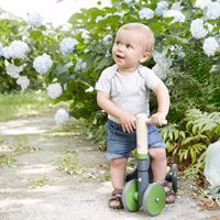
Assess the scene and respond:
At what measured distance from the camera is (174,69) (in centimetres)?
495

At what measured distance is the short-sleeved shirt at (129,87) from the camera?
369 cm

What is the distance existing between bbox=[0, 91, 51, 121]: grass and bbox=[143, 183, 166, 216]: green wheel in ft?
13.7

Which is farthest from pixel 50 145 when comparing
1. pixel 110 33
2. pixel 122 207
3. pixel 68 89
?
pixel 122 207

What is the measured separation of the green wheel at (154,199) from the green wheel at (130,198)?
0.11 meters

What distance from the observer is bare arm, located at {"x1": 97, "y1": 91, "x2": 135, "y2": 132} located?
3.57 meters

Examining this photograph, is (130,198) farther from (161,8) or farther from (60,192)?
(161,8)

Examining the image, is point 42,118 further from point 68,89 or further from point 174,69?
point 174,69

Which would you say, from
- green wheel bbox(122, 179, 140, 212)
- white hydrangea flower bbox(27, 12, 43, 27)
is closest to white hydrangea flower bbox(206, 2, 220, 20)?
white hydrangea flower bbox(27, 12, 43, 27)

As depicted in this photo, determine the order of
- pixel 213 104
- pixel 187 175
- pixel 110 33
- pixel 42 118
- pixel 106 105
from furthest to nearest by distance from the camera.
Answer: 1. pixel 42 118
2. pixel 110 33
3. pixel 213 104
4. pixel 187 175
5. pixel 106 105

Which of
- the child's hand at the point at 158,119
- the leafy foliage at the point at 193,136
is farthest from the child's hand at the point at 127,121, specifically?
the leafy foliage at the point at 193,136

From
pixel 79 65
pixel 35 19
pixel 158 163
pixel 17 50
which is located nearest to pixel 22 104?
pixel 79 65

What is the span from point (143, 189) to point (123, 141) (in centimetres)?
36

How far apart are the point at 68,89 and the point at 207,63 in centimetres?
133

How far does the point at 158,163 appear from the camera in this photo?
3.80 m
